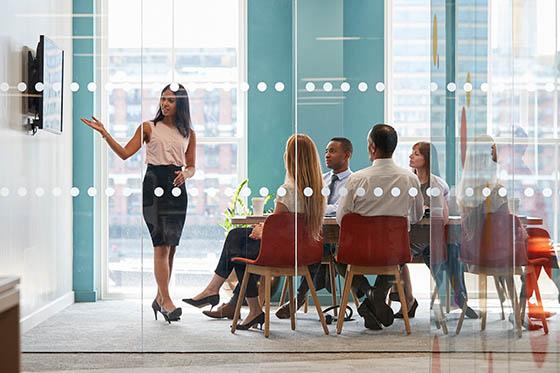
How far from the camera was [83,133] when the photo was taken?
504cm

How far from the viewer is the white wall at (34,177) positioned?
4.80 metres

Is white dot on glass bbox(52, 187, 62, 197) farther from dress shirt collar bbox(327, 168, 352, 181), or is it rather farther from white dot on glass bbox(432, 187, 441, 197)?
white dot on glass bbox(432, 187, 441, 197)

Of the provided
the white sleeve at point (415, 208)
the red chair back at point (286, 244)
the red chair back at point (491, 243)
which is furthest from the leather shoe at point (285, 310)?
the red chair back at point (491, 243)

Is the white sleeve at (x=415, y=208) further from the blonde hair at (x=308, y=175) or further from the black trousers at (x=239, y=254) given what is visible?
the black trousers at (x=239, y=254)

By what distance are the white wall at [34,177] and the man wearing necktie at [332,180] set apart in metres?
1.36

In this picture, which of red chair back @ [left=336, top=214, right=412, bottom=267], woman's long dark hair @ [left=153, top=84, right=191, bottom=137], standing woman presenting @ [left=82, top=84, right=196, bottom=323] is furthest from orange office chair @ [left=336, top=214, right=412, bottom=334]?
woman's long dark hair @ [left=153, top=84, right=191, bottom=137]

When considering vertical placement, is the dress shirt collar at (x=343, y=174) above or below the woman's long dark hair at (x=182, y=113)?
below

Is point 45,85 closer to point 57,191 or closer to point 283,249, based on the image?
point 57,191

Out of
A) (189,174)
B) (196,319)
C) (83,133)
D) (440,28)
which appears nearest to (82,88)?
(83,133)

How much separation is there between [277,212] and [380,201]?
60cm

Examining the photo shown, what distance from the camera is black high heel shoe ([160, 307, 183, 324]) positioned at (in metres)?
5.03

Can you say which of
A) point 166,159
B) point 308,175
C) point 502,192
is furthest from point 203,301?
point 502,192

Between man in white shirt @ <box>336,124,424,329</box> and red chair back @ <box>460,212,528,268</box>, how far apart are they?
6.26 feet

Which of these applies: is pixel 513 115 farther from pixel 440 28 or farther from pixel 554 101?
pixel 554 101
